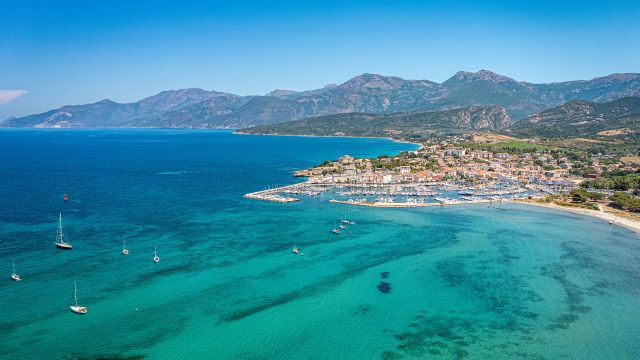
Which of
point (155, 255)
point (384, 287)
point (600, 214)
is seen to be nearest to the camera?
point (384, 287)

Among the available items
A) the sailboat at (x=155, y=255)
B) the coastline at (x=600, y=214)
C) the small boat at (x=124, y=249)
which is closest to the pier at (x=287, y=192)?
the sailboat at (x=155, y=255)

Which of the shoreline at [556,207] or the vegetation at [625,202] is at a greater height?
the vegetation at [625,202]

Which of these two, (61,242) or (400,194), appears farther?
(400,194)

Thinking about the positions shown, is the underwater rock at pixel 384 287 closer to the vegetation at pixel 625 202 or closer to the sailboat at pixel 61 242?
the sailboat at pixel 61 242

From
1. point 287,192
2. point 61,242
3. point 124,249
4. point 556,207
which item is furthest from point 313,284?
point 556,207

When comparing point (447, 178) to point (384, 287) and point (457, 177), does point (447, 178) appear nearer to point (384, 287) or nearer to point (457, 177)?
point (457, 177)

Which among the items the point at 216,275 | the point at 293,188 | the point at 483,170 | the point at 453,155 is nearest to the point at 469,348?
the point at 216,275

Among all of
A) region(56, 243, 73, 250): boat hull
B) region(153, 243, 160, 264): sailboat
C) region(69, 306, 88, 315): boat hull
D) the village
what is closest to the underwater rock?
region(153, 243, 160, 264): sailboat

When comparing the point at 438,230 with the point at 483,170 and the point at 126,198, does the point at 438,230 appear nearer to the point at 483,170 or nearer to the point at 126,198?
the point at 126,198
